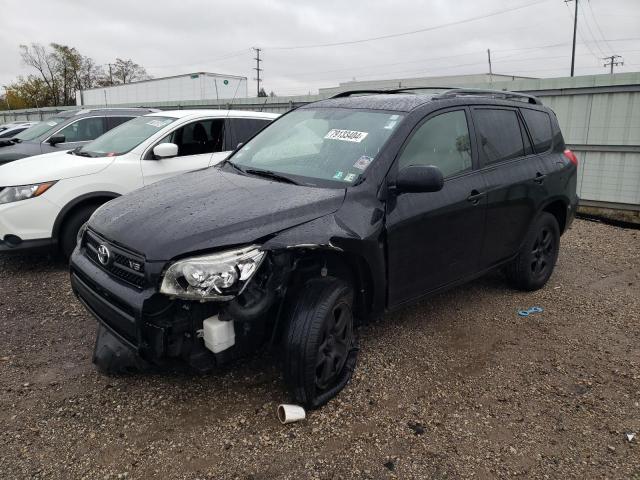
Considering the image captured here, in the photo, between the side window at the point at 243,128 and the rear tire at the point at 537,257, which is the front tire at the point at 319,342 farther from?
the side window at the point at 243,128

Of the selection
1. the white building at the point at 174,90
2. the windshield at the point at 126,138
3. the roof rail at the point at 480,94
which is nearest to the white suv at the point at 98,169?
the windshield at the point at 126,138

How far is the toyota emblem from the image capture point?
8.91 ft

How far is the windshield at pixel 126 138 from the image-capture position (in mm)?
5559

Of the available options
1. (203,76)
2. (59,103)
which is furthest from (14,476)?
(59,103)

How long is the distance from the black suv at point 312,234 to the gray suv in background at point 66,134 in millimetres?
5503

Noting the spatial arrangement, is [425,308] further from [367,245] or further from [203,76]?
[203,76]

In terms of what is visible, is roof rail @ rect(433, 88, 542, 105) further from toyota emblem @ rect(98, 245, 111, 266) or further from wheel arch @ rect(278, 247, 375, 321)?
toyota emblem @ rect(98, 245, 111, 266)

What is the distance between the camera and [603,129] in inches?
335

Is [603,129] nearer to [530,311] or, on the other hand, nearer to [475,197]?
[530,311]

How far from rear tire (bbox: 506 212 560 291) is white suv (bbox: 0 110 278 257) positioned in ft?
12.2

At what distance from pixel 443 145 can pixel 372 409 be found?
1.93m

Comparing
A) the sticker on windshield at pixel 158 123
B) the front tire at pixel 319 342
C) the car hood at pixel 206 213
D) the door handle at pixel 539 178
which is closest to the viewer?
the car hood at pixel 206 213

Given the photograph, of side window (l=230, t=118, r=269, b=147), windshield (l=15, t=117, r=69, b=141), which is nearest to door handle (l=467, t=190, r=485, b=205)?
side window (l=230, t=118, r=269, b=147)

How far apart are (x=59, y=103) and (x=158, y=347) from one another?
2501 inches
